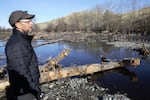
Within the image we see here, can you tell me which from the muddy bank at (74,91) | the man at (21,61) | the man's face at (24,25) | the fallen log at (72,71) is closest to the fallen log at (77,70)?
the fallen log at (72,71)

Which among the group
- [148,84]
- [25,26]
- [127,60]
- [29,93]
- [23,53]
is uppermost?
[25,26]

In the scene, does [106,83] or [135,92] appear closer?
[135,92]

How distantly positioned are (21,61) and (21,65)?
7cm

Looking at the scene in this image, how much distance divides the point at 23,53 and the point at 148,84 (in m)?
11.5

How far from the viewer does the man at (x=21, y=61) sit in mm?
4176

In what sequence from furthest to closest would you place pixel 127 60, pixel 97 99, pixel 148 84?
pixel 127 60 → pixel 148 84 → pixel 97 99

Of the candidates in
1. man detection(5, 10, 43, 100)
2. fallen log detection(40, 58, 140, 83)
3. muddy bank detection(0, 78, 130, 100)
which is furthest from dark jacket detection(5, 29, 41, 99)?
fallen log detection(40, 58, 140, 83)

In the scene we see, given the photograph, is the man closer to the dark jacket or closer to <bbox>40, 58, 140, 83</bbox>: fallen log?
the dark jacket

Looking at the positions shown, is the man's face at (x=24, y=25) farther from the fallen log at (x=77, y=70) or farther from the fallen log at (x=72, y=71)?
the fallen log at (x=77, y=70)

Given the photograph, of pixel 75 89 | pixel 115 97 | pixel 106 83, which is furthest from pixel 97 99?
pixel 106 83

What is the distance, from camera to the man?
164 inches

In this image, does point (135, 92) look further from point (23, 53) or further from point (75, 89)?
point (23, 53)

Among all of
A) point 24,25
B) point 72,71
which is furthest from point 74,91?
point 24,25

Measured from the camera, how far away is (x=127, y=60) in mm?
16438
